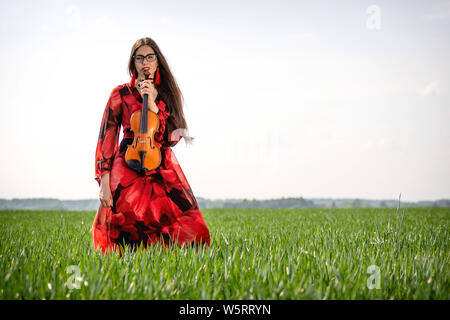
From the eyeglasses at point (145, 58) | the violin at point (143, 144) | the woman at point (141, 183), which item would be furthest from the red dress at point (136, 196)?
the eyeglasses at point (145, 58)

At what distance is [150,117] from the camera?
3.88 meters

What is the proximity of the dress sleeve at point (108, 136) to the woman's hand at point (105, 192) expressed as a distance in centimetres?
6

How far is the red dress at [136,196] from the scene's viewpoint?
3.90 meters

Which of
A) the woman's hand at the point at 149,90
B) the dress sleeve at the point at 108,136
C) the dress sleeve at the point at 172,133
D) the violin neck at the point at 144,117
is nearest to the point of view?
the violin neck at the point at 144,117

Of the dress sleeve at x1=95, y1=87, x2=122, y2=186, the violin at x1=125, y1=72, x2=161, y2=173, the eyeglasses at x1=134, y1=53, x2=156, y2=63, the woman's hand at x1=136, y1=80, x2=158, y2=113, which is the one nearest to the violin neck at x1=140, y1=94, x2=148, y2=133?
the violin at x1=125, y1=72, x2=161, y2=173

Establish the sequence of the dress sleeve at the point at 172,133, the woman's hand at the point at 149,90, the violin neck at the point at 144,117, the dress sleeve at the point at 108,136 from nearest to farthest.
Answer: the violin neck at the point at 144,117, the dress sleeve at the point at 108,136, the woman's hand at the point at 149,90, the dress sleeve at the point at 172,133

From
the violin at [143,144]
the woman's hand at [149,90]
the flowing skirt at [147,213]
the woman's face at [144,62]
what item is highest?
the woman's face at [144,62]

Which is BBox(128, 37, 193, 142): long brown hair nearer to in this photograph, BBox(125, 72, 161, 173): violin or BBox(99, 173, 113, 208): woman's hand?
BBox(125, 72, 161, 173): violin

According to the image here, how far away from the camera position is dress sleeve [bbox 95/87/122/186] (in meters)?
3.89

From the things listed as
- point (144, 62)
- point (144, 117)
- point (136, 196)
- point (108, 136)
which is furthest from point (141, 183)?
point (144, 62)

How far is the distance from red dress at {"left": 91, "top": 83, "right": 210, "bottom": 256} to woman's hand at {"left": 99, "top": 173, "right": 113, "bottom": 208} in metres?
0.05

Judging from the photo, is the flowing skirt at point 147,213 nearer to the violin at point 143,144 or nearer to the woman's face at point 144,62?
the violin at point 143,144

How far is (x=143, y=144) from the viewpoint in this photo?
3.75m
